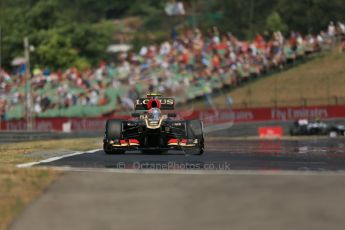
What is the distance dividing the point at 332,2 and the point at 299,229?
5429 centimetres

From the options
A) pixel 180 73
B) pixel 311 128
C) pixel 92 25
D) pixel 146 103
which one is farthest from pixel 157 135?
pixel 92 25

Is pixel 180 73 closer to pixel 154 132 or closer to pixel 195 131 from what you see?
pixel 195 131

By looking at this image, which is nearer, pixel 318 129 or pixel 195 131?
pixel 195 131

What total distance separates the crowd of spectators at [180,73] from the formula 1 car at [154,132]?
3393 centimetres

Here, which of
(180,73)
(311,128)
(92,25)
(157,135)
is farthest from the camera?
(92,25)

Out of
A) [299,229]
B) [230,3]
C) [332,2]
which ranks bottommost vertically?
[299,229]

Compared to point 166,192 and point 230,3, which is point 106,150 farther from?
point 230,3

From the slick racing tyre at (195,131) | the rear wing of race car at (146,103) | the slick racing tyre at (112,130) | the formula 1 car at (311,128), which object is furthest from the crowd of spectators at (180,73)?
the slick racing tyre at (195,131)

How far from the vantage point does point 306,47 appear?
55.1 m

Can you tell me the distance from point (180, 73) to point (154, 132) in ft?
132

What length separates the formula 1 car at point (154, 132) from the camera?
16.8m

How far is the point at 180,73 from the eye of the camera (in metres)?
57.0

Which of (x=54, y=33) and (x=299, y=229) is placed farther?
(x=54, y=33)

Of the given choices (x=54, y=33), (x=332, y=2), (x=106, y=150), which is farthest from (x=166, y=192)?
(x=54, y=33)
